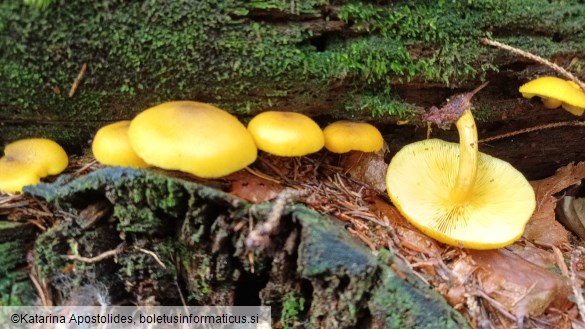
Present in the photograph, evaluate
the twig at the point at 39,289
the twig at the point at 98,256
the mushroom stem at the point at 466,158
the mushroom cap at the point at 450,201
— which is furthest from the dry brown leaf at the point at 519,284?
the twig at the point at 39,289

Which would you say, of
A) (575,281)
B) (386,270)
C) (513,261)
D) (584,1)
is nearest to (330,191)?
(386,270)

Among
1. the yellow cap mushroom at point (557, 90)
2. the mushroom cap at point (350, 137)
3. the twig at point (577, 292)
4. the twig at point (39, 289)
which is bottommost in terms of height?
the twig at point (577, 292)

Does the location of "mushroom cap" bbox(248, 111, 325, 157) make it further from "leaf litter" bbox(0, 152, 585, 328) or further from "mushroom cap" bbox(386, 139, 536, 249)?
"mushroom cap" bbox(386, 139, 536, 249)

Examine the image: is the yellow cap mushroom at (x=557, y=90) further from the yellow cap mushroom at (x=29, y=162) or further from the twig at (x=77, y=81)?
the yellow cap mushroom at (x=29, y=162)

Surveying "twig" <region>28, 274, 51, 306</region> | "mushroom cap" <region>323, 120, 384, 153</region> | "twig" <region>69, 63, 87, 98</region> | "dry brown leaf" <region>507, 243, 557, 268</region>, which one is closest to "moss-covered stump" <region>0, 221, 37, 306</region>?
"twig" <region>28, 274, 51, 306</region>

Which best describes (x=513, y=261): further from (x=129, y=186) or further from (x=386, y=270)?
(x=129, y=186)

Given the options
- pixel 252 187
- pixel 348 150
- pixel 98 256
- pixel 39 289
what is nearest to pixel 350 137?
pixel 348 150
